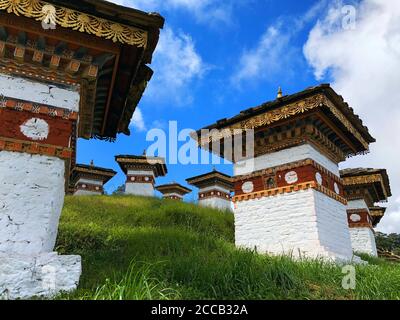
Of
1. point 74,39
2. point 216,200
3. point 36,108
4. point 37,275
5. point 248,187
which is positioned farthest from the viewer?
point 216,200

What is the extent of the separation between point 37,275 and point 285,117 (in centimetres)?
742

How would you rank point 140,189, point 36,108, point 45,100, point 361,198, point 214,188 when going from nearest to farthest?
1. point 36,108
2. point 45,100
3. point 361,198
4. point 140,189
5. point 214,188

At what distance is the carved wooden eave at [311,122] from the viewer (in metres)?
9.45

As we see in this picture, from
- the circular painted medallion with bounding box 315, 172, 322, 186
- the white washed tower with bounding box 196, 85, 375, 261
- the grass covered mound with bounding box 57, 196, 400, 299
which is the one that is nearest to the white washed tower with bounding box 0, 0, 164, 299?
the grass covered mound with bounding box 57, 196, 400, 299

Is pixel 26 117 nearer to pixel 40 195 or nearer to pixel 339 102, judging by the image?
pixel 40 195

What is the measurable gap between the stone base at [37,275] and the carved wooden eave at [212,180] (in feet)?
91.9

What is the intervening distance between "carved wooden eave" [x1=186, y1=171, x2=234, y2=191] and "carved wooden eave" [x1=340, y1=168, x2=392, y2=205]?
15848 millimetres

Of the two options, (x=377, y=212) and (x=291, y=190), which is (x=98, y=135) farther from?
(x=377, y=212)

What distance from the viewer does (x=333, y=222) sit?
1007cm

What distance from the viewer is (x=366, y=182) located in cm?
1642

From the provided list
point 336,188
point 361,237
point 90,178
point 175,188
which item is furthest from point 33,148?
point 175,188

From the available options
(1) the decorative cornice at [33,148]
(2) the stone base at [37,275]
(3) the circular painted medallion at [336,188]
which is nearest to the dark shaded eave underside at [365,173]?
(3) the circular painted medallion at [336,188]
